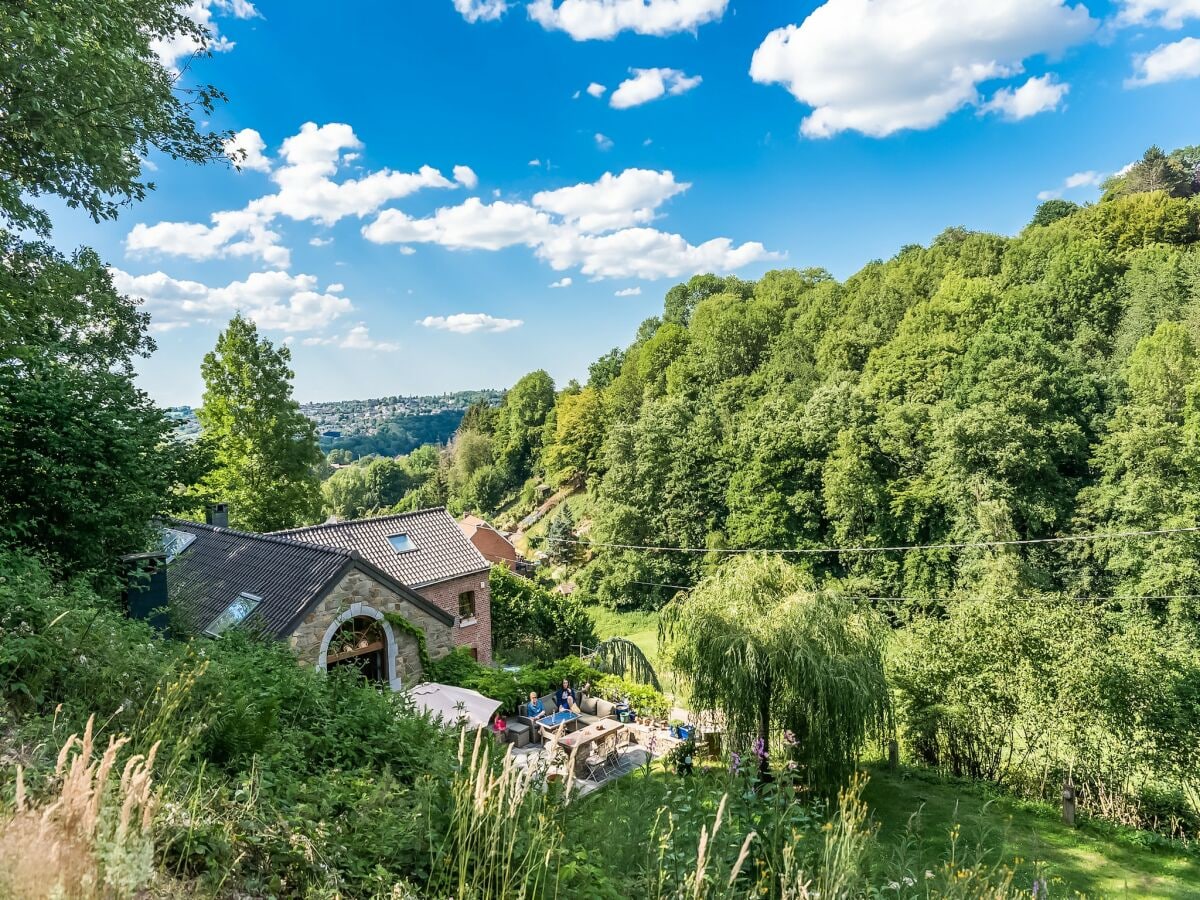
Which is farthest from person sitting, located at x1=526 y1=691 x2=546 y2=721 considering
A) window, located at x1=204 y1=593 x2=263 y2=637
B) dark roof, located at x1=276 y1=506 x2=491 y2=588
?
window, located at x1=204 y1=593 x2=263 y2=637

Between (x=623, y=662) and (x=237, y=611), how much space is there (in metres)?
9.91

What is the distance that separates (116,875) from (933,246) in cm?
4733

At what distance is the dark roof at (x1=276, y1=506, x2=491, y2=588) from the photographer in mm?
16453

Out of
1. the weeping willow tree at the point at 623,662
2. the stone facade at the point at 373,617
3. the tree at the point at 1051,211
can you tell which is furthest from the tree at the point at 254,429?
the tree at the point at 1051,211

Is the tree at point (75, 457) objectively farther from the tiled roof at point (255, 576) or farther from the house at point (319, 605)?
the house at point (319, 605)

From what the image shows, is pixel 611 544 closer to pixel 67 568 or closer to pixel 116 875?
pixel 67 568

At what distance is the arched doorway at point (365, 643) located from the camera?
1164cm

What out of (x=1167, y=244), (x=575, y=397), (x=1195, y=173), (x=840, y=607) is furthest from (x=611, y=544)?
(x=1195, y=173)

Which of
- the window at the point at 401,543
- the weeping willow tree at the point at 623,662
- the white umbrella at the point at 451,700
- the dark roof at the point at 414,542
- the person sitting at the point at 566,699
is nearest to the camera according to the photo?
the white umbrella at the point at 451,700

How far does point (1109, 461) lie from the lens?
75.3 ft

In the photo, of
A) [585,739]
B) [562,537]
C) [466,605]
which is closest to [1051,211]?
[562,537]

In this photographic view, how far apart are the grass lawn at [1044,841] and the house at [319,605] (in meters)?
8.67

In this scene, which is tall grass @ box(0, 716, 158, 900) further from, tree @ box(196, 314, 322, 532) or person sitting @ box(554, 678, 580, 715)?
tree @ box(196, 314, 322, 532)

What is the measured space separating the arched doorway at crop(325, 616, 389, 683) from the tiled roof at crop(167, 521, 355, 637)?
1.05 m
